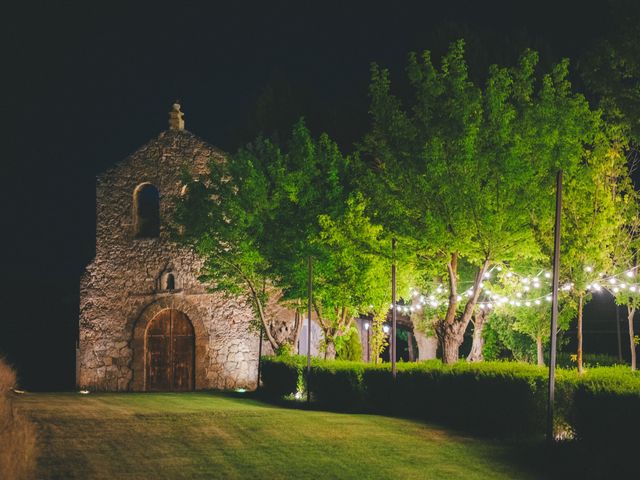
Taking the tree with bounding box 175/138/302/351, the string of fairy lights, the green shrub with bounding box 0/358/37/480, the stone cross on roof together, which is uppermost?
the stone cross on roof

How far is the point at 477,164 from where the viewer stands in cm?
1939

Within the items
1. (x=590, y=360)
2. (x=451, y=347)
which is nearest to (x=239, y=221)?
(x=451, y=347)

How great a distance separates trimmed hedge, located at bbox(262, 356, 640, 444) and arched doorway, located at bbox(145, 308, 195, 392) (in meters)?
5.41

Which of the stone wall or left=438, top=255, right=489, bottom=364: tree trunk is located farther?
the stone wall

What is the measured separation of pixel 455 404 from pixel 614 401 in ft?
16.6

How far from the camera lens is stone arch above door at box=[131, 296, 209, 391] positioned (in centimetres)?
2797

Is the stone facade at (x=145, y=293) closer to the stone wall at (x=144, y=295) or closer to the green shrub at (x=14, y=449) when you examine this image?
the stone wall at (x=144, y=295)

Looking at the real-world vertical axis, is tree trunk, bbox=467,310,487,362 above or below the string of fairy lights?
below

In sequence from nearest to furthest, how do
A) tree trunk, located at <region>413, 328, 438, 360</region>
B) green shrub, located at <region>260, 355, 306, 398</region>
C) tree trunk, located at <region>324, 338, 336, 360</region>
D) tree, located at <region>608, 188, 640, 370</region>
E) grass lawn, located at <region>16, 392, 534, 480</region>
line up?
grass lawn, located at <region>16, 392, 534, 480</region>
tree, located at <region>608, 188, 640, 370</region>
green shrub, located at <region>260, 355, 306, 398</region>
tree trunk, located at <region>324, 338, 336, 360</region>
tree trunk, located at <region>413, 328, 438, 360</region>

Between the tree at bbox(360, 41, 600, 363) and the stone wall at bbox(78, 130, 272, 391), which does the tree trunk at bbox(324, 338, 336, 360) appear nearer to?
the stone wall at bbox(78, 130, 272, 391)

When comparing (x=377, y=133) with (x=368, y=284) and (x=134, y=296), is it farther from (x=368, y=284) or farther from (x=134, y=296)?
(x=134, y=296)

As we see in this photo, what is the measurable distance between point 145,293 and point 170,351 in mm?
2106

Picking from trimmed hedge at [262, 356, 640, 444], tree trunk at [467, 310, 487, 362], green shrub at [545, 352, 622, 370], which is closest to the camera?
trimmed hedge at [262, 356, 640, 444]

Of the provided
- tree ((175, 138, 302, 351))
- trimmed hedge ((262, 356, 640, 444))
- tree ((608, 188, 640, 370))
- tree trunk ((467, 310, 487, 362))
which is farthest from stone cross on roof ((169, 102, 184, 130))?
tree ((608, 188, 640, 370))
